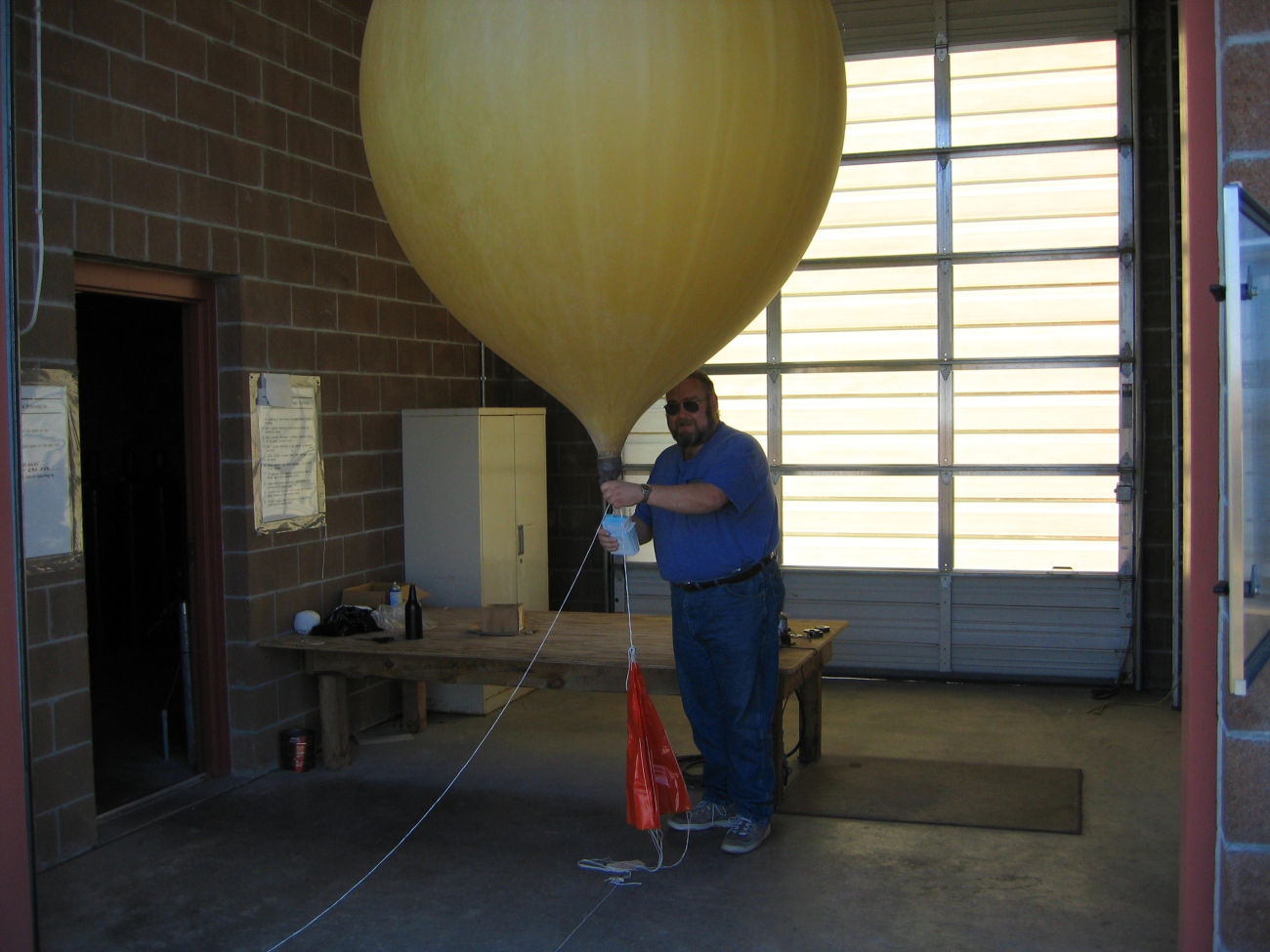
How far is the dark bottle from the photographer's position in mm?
5051

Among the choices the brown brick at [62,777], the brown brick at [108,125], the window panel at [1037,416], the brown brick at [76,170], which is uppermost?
the brown brick at [108,125]

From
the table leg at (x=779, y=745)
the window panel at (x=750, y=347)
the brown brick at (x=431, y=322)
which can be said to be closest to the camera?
the table leg at (x=779, y=745)

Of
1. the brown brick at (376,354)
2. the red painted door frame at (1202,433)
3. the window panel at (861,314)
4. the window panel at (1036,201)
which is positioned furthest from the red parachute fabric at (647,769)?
the window panel at (1036,201)

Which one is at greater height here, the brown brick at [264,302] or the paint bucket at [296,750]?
the brown brick at [264,302]

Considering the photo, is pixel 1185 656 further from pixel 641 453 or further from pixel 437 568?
pixel 641 453

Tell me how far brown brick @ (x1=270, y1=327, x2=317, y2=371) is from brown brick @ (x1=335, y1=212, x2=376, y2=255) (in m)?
0.54

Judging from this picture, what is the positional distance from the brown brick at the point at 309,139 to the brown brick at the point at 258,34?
279mm

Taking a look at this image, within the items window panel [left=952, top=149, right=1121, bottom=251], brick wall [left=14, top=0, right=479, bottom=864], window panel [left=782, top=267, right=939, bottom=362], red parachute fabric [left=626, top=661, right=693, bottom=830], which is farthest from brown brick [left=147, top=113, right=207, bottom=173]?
window panel [left=952, top=149, right=1121, bottom=251]

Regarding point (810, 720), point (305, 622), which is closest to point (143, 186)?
point (305, 622)

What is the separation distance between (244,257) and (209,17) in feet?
3.13

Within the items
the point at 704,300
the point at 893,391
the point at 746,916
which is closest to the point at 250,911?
the point at 746,916

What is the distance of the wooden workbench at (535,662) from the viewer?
4457 mm

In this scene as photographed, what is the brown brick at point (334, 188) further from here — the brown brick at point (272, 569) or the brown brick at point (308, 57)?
the brown brick at point (272, 569)

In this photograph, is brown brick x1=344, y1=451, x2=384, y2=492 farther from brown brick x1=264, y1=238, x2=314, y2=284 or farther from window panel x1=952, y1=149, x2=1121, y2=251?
window panel x1=952, y1=149, x2=1121, y2=251
